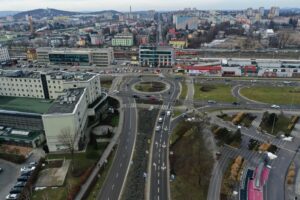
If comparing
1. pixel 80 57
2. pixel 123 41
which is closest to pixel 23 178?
pixel 80 57

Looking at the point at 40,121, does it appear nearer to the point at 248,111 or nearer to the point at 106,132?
the point at 106,132

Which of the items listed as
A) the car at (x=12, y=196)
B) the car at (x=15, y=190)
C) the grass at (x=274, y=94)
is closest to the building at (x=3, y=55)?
the car at (x=15, y=190)

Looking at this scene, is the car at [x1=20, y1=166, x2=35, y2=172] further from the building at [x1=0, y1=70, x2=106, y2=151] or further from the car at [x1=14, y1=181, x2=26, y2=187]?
the building at [x1=0, y1=70, x2=106, y2=151]

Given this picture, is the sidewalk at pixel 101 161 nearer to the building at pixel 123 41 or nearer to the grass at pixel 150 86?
the grass at pixel 150 86

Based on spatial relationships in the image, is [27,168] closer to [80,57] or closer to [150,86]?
[150,86]

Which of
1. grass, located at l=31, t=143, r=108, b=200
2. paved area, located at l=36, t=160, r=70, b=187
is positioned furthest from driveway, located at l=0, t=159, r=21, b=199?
grass, located at l=31, t=143, r=108, b=200
